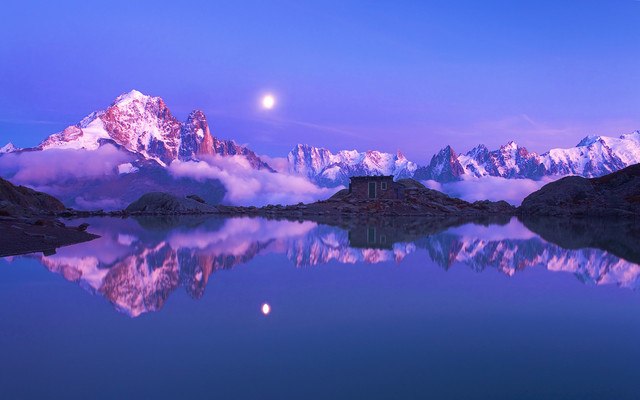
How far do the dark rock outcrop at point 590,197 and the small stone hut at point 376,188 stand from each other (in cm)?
2396

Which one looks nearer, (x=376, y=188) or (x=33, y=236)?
(x=33, y=236)

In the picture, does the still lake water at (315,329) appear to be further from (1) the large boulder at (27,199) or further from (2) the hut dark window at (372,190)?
(2) the hut dark window at (372,190)

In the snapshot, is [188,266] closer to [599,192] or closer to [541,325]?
[541,325]

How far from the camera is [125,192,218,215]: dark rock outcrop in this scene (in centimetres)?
6343

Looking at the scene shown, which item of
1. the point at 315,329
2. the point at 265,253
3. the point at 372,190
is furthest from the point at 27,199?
the point at 315,329

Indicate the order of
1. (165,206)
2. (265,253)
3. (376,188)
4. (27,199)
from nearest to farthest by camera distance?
(265,253) < (27,199) < (165,206) < (376,188)

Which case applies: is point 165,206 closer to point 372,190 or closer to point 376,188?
point 372,190

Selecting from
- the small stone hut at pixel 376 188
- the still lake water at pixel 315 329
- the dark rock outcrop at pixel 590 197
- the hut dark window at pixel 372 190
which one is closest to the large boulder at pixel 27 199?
the still lake water at pixel 315 329

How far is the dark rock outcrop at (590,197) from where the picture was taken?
244 ft

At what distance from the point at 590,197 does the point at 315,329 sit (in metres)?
86.4

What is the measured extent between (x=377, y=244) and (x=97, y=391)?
20579mm

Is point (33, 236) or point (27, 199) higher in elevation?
point (27, 199)

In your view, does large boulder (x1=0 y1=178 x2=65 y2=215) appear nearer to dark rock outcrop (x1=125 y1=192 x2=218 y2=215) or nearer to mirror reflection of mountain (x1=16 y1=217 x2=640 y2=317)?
dark rock outcrop (x1=125 y1=192 x2=218 y2=215)

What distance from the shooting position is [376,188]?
74875mm
